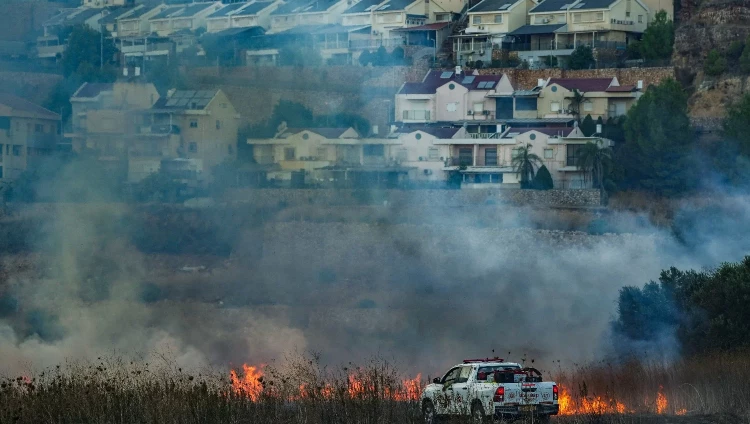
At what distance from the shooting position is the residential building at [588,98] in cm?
6569

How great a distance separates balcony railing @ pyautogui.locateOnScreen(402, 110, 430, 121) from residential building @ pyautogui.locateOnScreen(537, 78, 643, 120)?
4.83 metres

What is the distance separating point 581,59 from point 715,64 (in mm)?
6629

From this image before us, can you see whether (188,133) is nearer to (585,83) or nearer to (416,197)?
(416,197)

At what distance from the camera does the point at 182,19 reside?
277 feet


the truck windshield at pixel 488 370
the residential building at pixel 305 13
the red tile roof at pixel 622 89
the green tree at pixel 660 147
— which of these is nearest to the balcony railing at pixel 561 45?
the red tile roof at pixel 622 89

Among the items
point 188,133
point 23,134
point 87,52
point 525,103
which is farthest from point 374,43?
point 23,134

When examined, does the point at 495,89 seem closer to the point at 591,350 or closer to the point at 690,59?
the point at 690,59

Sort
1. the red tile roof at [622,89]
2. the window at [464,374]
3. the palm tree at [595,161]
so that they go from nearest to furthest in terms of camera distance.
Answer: the window at [464,374] → the palm tree at [595,161] → the red tile roof at [622,89]

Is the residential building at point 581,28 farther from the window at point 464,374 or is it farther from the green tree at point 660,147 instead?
the window at point 464,374

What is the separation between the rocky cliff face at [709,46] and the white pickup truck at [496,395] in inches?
1472

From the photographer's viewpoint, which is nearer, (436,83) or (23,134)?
(23,134)

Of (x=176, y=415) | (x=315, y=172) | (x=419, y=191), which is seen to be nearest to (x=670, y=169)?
(x=419, y=191)

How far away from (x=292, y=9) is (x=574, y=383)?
160 feet

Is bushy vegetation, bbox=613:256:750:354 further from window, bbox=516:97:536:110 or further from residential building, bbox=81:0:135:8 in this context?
residential building, bbox=81:0:135:8
